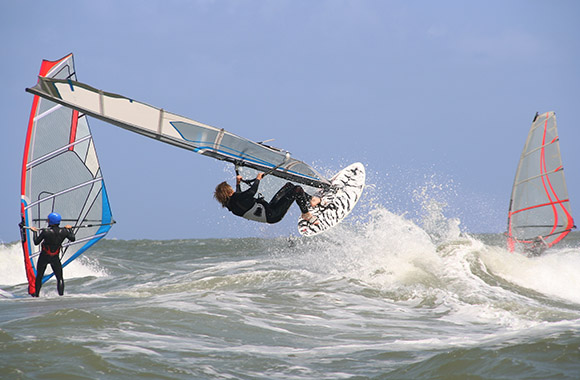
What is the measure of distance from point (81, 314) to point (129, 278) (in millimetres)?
4278

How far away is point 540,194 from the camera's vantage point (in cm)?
943

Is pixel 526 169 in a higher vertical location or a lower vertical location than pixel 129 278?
higher

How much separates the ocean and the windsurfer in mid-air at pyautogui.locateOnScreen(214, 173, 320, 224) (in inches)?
30.5

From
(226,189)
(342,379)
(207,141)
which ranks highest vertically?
(207,141)

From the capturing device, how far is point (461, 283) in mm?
6336

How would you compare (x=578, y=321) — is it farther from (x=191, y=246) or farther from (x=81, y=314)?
(x=191, y=246)

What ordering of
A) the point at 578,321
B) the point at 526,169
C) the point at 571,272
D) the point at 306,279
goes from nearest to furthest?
the point at 578,321 < the point at 306,279 < the point at 571,272 < the point at 526,169

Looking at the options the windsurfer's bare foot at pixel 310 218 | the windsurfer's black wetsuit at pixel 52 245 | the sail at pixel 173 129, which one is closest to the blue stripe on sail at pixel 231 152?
the sail at pixel 173 129

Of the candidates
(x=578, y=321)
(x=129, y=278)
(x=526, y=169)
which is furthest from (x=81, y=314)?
(x=526, y=169)

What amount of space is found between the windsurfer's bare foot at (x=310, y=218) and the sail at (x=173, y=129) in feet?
1.23

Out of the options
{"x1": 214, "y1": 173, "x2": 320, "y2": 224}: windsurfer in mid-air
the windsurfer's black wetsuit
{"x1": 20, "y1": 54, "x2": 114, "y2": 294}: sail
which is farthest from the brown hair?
{"x1": 20, "y1": 54, "x2": 114, "y2": 294}: sail

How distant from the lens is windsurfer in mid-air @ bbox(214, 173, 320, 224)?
620 centimetres

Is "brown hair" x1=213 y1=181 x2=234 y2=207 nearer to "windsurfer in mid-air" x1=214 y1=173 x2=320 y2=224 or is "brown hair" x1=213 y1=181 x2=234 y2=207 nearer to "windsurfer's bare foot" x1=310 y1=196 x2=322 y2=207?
"windsurfer in mid-air" x1=214 y1=173 x2=320 y2=224

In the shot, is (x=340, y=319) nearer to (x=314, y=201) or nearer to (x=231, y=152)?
(x=314, y=201)
